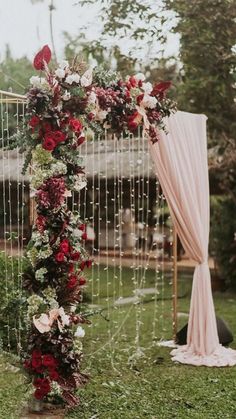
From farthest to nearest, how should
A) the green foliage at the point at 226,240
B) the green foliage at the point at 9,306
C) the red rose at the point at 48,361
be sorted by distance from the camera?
the green foliage at the point at 226,240, the green foliage at the point at 9,306, the red rose at the point at 48,361

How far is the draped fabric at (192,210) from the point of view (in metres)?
5.86

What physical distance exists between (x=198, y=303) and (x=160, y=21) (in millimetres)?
4661

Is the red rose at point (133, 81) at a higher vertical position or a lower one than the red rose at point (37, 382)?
higher

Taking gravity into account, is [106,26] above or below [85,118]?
above

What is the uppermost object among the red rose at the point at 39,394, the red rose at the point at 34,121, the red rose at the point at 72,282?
the red rose at the point at 34,121

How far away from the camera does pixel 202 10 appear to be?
8883 mm

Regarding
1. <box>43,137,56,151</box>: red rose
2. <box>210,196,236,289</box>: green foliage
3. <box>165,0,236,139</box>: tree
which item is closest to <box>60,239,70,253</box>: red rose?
<box>43,137,56,151</box>: red rose

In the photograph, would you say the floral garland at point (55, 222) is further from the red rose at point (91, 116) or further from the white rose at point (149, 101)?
the white rose at point (149, 101)

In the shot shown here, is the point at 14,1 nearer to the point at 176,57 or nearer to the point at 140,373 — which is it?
the point at 176,57

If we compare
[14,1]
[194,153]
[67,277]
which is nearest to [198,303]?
[194,153]

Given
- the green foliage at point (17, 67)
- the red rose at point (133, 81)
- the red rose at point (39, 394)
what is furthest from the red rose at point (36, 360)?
the green foliage at point (17, 67)

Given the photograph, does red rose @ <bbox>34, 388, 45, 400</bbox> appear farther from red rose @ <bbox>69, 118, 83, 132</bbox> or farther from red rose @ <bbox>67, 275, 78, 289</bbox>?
red rose @ <bbox>69, 118, 83, 132</bbox>

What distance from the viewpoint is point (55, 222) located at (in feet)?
14.3

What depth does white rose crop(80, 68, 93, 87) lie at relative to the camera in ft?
14.2
